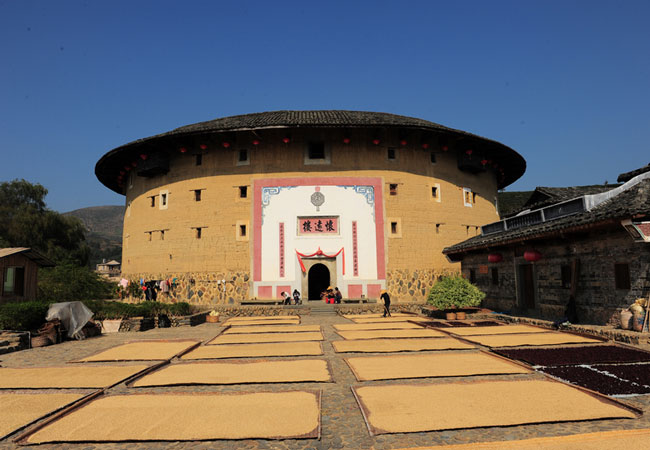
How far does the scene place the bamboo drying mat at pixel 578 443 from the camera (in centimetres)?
369

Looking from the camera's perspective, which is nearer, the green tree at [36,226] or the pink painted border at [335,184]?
the pink painted border at [335,184]

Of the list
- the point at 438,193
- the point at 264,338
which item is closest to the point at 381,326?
the point at 264,338

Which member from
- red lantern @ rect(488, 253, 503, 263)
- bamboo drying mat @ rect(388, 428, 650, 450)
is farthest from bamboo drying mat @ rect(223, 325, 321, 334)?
bamboo drying mat @ rect(388, 428, 650, 450)

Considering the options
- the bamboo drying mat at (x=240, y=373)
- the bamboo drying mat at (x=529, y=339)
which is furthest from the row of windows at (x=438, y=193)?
the bamboo drying mat at (x=240, y=373)

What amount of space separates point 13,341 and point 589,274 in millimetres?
15849

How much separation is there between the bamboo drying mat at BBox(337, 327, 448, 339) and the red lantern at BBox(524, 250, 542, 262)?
14.9 feet

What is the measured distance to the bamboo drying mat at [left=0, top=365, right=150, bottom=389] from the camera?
20.8 feet

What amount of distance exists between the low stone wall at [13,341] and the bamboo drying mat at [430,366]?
8.76 meters

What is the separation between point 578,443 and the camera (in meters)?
3.77

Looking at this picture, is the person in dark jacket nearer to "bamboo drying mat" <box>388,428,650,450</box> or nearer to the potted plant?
the potted plant

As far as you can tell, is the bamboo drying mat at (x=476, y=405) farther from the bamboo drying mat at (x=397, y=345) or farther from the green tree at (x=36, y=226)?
the green tree at (x=36, y=226)

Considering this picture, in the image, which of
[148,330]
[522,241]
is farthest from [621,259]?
[148,330]

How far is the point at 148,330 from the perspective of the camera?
1430 centimetres

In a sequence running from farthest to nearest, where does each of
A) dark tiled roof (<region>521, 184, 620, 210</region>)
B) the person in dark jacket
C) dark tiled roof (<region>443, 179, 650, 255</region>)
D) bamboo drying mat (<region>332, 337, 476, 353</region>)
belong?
the person in dark jacket < dark tiled roof (<region>521, 184, 620, 210</region>) < dark tiled roof (<region>443, 179, 650, 255</region>) < bamboo drying mat (<region>332, 337, 476, 353</region>)
